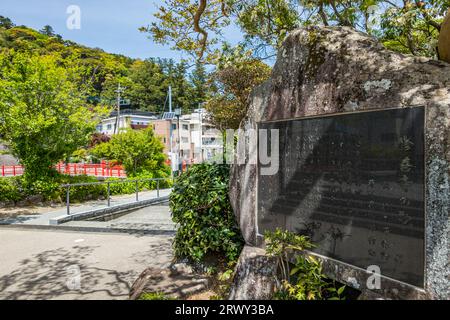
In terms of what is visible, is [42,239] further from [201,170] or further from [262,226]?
[262,226]

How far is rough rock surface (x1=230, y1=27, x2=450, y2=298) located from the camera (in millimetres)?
2295

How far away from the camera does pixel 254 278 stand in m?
3.48

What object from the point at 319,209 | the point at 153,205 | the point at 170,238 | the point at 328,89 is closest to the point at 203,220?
the point at 319,209

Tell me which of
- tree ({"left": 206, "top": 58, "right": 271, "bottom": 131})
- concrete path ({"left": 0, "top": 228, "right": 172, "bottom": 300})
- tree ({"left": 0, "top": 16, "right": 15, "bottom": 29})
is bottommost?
concrete path ({"left": 0, "top": 228, "right": 172, "bottom": 300})

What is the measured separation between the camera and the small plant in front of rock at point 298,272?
3.01m

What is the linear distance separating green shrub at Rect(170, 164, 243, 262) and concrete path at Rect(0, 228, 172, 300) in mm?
717

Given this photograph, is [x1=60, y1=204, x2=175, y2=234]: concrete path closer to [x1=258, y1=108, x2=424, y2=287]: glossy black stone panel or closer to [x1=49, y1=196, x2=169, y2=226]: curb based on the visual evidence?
[x1=49, y1=196, x2=169, y2=226]: curb

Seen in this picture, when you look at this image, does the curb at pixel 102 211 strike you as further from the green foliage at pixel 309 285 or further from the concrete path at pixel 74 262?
the green foliage at pixel 309 285

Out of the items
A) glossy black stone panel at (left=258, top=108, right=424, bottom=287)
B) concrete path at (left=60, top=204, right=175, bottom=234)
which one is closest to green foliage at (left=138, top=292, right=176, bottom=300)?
glossy black stone panel at (left=258, top=108, right=424, bottom=287)

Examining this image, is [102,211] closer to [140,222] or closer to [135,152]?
[140,222]

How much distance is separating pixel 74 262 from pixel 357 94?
5504 mm

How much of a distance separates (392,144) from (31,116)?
1214 cm

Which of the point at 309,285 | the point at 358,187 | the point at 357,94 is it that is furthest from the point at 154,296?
the point at 357,94

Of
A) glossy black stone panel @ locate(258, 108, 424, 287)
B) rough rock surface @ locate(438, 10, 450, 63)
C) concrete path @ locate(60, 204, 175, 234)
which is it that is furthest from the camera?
concrete path @ locate(60, 204, 175, 234)
